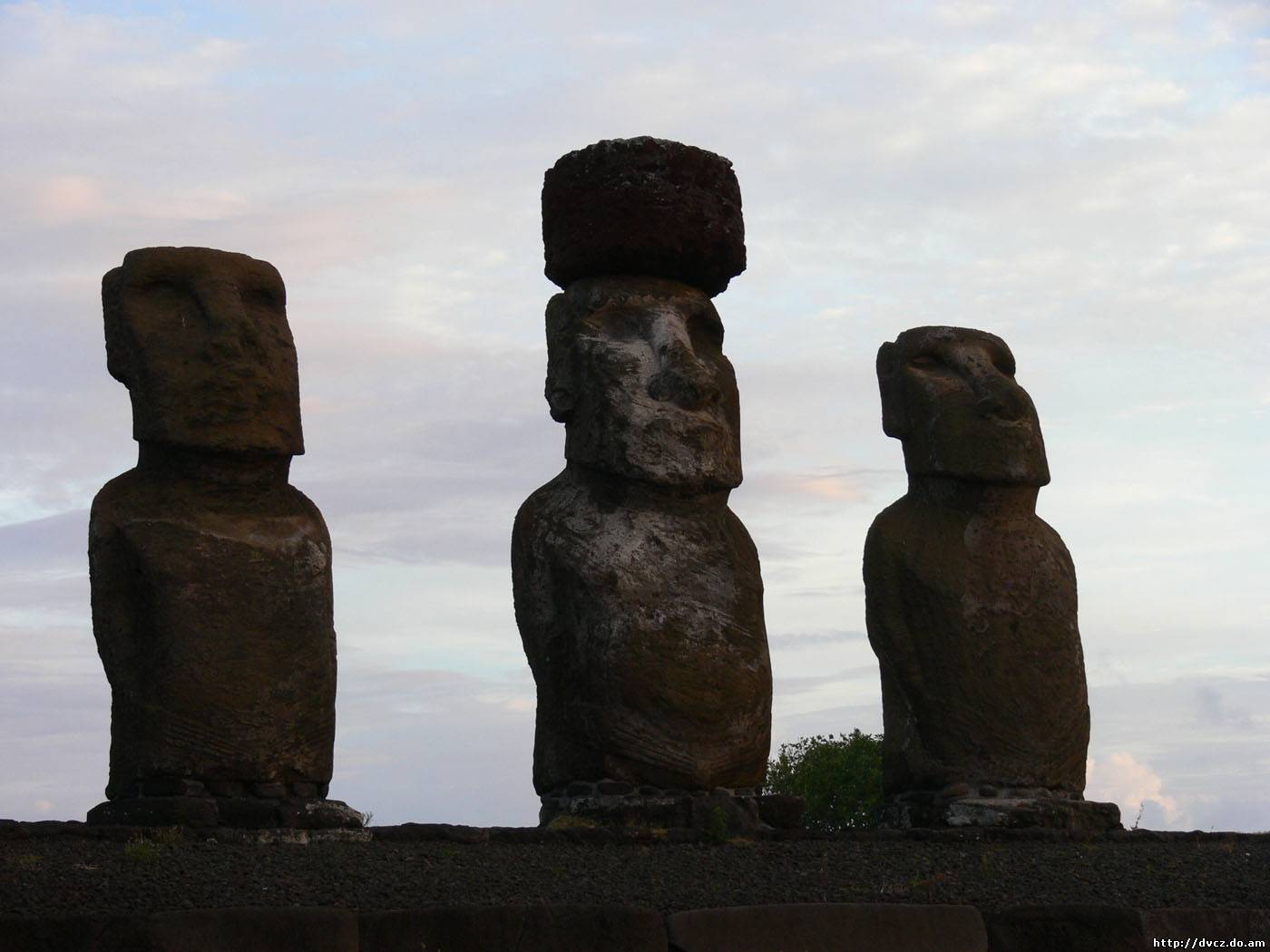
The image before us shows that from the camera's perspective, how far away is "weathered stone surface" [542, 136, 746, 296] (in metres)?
11.6

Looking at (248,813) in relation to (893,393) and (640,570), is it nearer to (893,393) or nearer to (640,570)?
(640,570)

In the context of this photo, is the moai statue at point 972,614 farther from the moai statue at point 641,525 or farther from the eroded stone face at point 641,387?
the eroded stone face at point 641,387

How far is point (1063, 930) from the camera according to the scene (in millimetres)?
8672

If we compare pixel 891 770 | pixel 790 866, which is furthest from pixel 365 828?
pixel 891 770

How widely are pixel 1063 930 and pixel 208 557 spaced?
411cm

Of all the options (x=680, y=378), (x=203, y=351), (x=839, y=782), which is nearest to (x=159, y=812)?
(x=203, y=351)

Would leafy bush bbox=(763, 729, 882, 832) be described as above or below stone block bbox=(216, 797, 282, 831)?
above

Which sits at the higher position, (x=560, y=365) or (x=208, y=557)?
(x=560, y=365)

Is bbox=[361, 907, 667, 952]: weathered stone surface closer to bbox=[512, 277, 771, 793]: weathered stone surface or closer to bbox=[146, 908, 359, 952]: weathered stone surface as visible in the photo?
bbox=[146, 908, 359, 952]: weathered stone surface

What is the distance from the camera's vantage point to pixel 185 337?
1029 cm

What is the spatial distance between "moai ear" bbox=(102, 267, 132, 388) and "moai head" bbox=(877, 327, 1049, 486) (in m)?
4.49

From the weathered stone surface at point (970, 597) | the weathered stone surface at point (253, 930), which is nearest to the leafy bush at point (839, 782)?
the weathered stone surface at point (970, 597)

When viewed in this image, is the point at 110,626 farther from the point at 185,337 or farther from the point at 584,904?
the point at 584,904

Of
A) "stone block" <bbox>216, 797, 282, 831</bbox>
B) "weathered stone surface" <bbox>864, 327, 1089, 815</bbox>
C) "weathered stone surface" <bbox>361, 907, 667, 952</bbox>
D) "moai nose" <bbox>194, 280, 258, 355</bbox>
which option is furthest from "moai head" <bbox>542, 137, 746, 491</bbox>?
"weathered stone surface" <bbox>361, 907, 667, 952</bbox>
